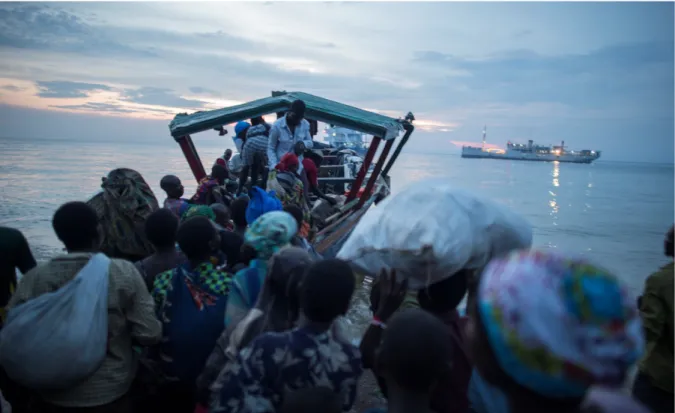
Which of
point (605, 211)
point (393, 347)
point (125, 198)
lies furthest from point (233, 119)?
point (605, 211)

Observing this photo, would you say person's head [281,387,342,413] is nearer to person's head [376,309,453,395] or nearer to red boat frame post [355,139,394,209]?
person's head [376,309,453,395]

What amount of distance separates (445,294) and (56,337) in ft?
5.52

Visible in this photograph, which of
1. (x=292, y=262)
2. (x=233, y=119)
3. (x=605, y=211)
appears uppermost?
(x=233, y=119)

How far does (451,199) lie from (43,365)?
6.21ft

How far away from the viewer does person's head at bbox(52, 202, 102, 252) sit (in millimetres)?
2467

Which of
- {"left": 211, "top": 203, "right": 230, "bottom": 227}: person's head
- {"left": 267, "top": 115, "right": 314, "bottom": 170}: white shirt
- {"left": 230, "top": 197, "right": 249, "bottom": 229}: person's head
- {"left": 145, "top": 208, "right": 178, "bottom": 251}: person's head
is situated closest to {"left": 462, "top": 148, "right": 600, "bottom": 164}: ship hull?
{"left": 267, "top": 115, "right": 314, "bottom": 170}: white shirt

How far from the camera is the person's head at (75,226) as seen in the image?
8.09 feet

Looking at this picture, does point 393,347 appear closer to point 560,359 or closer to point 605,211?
point 560,359

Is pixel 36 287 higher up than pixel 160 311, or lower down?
higher up

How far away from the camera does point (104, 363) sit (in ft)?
7.77

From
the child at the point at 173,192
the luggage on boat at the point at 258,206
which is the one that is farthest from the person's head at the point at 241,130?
the luggage on boat at the point at 258,206

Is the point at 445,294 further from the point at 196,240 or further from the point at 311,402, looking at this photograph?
the point at 196,240

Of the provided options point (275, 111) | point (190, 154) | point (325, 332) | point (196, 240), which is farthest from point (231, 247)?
point (190, 154)

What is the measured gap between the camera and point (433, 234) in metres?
2.21
